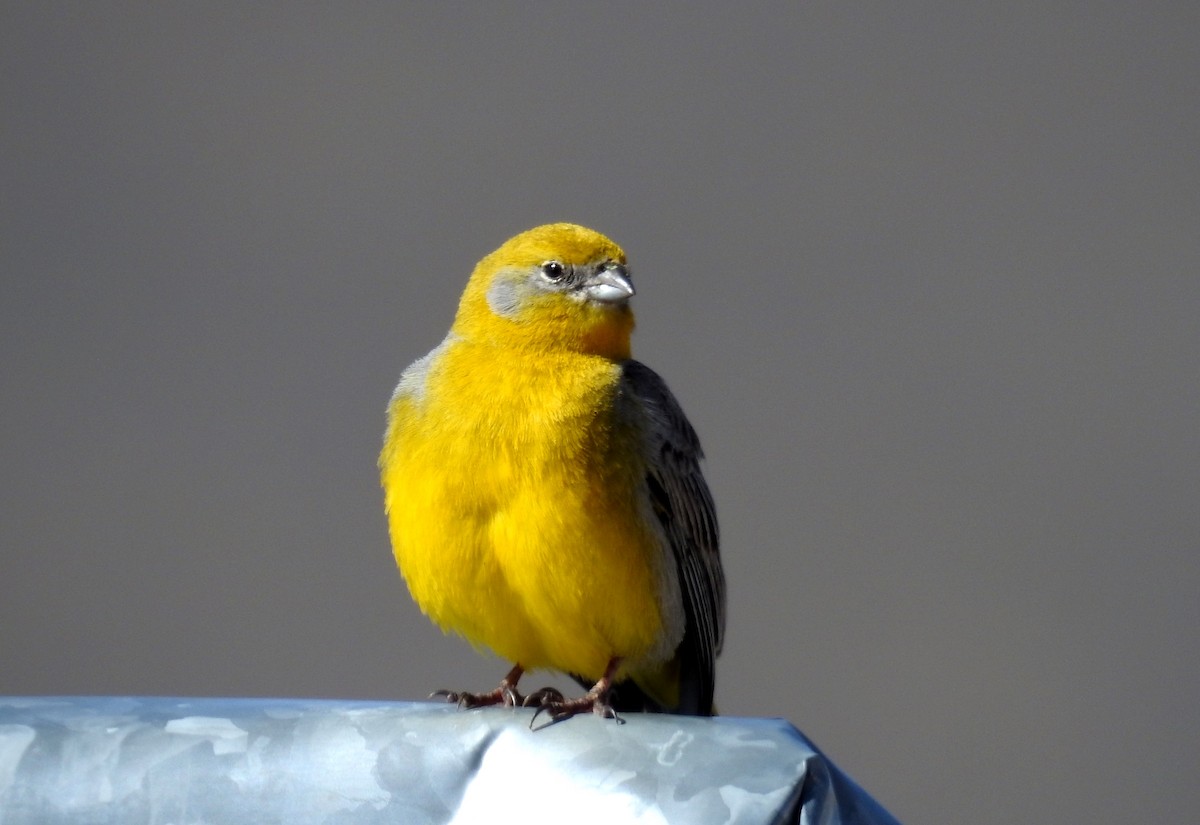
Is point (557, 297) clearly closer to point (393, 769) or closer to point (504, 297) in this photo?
point (504, 297)

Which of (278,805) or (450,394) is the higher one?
(450,394)

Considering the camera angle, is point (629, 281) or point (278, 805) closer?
point (278, 805)

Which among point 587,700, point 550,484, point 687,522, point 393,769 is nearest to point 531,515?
point 550,484

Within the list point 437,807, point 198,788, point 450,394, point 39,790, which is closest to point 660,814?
point 437,807

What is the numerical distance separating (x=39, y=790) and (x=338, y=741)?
0.34 m

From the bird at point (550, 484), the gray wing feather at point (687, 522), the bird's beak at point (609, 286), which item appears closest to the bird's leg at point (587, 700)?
the bird at point (550, 484)

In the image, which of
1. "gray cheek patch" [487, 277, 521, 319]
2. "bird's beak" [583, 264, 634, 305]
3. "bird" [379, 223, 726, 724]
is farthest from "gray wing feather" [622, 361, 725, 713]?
"gray cheek patch" [487, 277, 521, 319]

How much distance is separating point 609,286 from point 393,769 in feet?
4.63

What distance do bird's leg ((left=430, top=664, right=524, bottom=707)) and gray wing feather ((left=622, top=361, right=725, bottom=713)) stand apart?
37 cm

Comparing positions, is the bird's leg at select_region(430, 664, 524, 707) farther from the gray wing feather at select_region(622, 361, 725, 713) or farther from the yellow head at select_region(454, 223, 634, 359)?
the yellow head at select_region(454, 223, 634, 359)

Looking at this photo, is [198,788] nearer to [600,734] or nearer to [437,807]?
[437,807]

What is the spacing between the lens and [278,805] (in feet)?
5.68

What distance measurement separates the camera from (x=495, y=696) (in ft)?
9.45

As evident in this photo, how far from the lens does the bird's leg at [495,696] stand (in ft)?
9.11
